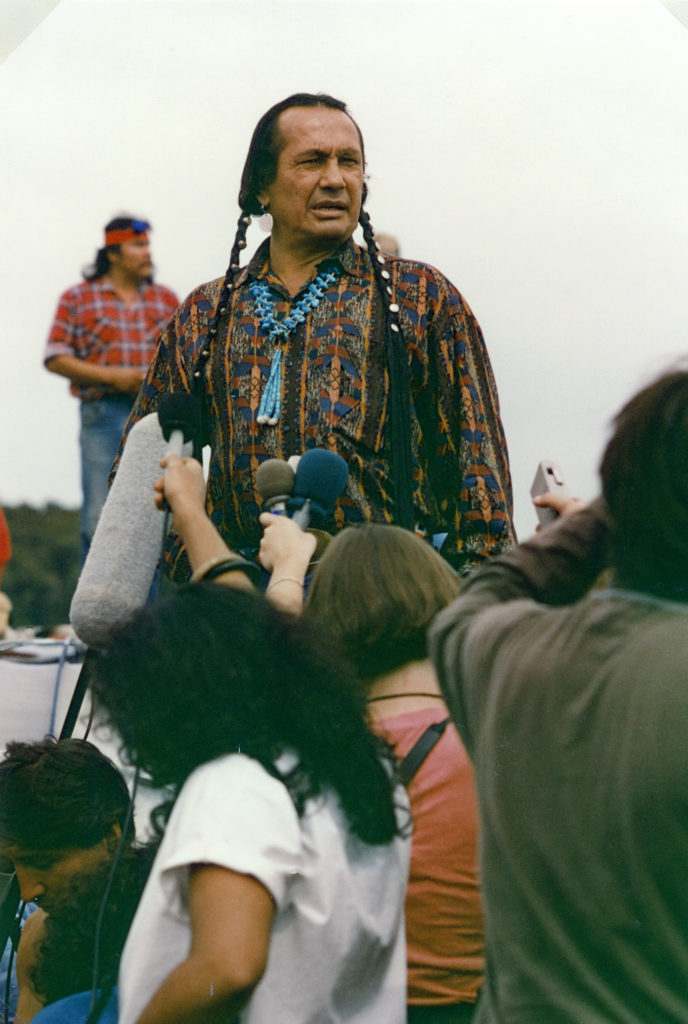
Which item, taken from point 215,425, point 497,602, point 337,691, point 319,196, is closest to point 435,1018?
point 337,691

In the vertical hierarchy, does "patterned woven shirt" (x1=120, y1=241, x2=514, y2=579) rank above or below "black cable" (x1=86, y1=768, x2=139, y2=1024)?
above

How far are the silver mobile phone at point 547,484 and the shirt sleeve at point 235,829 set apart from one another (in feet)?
1.96

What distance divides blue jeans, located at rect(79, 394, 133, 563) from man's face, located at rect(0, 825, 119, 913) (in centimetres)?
90

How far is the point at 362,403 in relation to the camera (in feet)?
6.36

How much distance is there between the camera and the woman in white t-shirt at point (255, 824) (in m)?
1.20

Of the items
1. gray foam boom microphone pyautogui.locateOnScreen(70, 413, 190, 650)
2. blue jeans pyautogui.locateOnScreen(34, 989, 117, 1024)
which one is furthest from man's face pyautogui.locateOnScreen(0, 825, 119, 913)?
gray foam boom microphone pyautogui.locateOnScreen(70, 413, 190, 650)

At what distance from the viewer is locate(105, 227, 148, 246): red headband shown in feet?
8.08

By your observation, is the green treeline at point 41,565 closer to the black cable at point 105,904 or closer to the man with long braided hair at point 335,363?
the man with long braided hair at point 335,363

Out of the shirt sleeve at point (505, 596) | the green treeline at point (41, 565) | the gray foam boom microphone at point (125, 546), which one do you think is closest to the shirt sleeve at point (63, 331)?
the green treeline at point (41, 565)

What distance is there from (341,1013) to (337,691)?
1.16ft

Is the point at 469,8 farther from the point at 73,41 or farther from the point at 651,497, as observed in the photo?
the point at 651,497

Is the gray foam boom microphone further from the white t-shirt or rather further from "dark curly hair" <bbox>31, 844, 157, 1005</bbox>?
the white t-shirt

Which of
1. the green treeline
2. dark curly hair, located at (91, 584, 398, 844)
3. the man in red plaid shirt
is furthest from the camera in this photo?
the man in red plaid shirt

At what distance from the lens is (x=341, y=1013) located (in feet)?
4.41
